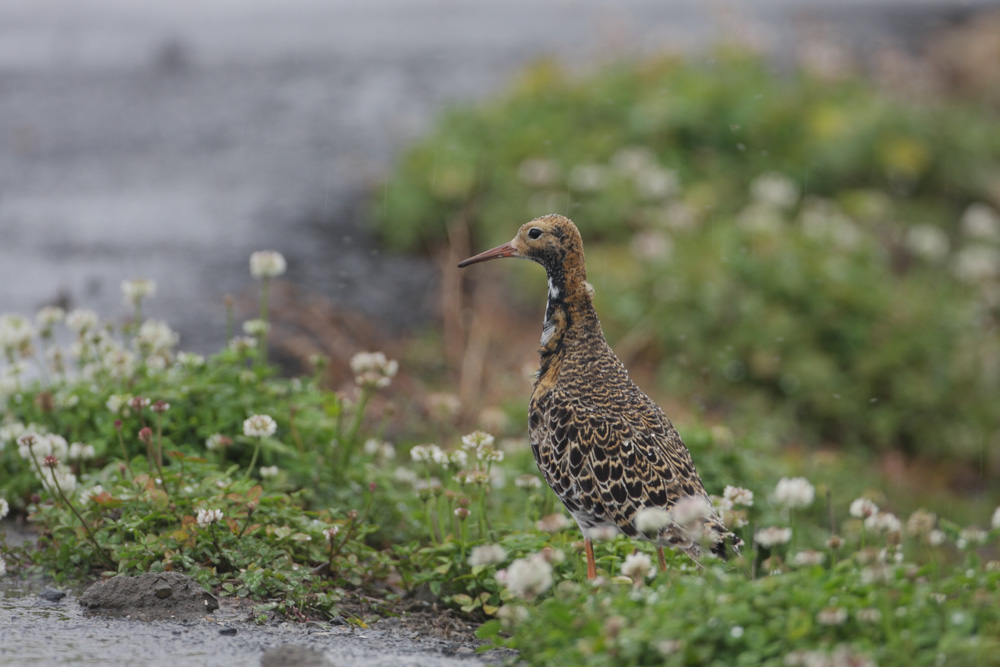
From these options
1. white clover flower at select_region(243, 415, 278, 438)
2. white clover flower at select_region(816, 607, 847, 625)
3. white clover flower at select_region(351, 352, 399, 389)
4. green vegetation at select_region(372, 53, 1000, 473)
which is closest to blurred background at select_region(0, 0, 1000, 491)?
green vegetation at select_region(372, 53, 1000, 473)

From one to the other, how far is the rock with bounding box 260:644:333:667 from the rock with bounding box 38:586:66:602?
4.17 ft

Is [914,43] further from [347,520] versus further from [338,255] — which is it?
[347,520]

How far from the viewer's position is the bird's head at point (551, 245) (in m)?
4.98

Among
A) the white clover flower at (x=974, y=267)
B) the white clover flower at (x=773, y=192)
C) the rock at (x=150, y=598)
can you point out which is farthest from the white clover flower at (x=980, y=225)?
the rock at (x=150, y=598)

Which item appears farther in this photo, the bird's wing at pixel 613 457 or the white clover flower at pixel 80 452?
the white clover flower at pixel 80 452

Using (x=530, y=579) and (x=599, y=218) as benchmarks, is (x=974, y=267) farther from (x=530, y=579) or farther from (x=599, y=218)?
(x=530, y=579)

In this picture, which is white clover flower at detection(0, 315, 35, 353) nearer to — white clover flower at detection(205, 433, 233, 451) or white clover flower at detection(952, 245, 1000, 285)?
white clover flower at detection(205, 433, 233, 451)

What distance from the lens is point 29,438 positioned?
4738 mm

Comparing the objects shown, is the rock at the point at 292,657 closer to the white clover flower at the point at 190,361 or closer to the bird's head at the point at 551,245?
the bird's head at the point at 551,245

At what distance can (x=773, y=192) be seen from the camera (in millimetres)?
10766

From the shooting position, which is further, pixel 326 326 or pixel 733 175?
pixel 733 175

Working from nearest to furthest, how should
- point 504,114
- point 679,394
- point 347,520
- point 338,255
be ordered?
point 347,520 → point 679,394 → point 338,255 → point 504,114

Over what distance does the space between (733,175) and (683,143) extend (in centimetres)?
71

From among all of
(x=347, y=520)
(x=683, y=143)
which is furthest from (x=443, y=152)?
(x=347, y=520)
